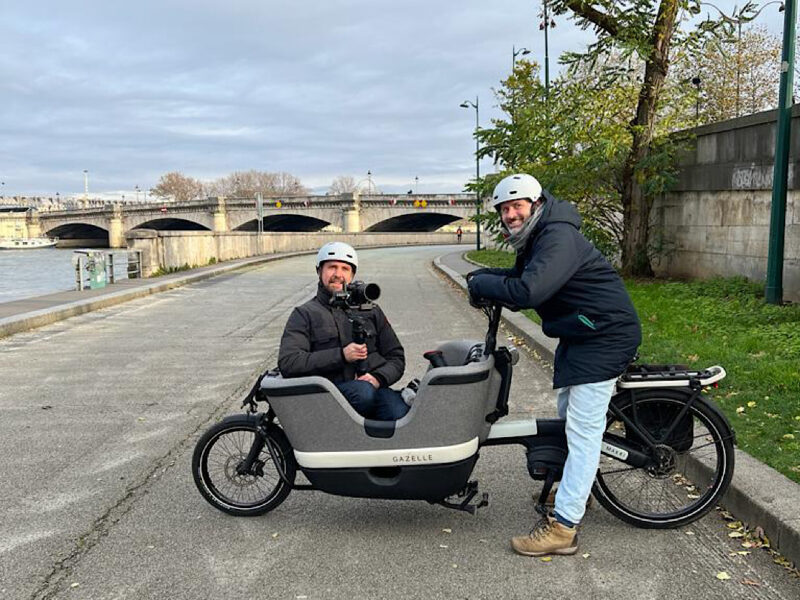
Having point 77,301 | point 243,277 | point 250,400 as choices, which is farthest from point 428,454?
point 243,277

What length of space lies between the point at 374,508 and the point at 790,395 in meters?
3.48

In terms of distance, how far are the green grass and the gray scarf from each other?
2.07m

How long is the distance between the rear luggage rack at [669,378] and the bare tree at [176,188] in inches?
6635

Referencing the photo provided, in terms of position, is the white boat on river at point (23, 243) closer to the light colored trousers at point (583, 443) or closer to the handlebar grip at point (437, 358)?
the handlebar grip at point (437, 358)

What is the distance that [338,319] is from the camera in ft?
12.8

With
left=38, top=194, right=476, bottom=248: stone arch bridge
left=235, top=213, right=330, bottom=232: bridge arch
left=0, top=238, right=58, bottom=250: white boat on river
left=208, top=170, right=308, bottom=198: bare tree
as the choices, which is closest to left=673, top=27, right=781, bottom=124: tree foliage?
left=38, top=194, right=476, bottom=248: stone arch bridge

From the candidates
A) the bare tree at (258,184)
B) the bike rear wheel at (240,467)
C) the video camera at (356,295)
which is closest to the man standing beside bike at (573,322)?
the video camera at (356,295)

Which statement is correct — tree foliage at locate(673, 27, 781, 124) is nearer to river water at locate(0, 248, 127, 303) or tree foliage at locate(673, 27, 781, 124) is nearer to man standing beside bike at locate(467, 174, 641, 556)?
river water at locate(0, 248, 127, 303)

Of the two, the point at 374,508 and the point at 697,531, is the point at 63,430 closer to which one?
the point at 374,508

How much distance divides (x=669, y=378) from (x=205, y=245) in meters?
25.4

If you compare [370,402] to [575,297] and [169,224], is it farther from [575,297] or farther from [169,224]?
[169,224]

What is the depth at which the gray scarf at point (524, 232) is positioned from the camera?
3406mm

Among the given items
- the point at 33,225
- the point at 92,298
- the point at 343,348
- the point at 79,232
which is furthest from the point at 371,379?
the point at 79,232

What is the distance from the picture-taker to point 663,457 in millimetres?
3744
